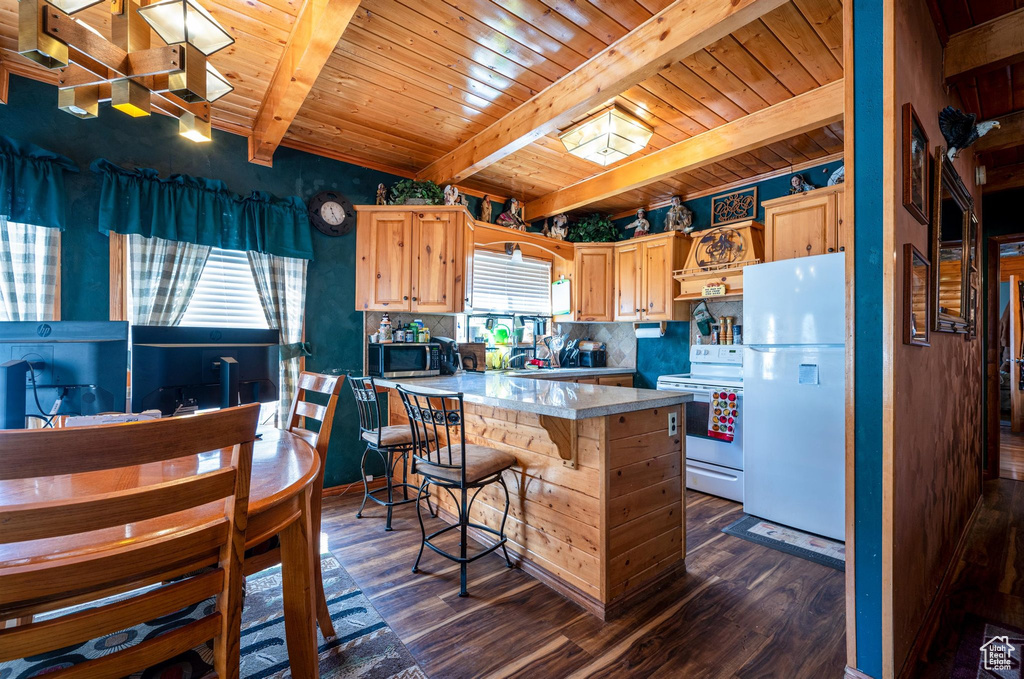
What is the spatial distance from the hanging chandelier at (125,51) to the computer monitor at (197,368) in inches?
31.5

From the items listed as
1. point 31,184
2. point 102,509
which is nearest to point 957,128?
point 102,509

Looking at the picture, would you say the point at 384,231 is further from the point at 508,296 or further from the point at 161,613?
the point at 161,613

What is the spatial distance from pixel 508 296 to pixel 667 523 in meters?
2.89

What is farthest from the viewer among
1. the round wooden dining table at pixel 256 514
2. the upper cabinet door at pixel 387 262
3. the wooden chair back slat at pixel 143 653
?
the upper cabinet door at pixel 387 262

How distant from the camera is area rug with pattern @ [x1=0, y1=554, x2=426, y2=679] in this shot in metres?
1.58

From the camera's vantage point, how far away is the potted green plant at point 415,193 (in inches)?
147

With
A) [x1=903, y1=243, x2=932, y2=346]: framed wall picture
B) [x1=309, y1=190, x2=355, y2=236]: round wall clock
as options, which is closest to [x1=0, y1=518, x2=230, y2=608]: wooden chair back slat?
[x1=903, y1=243, x2=932, y2=346]: framed wall picture

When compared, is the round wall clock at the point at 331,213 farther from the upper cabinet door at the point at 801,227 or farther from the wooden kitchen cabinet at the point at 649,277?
the upper cabinet door at the point at 801,227

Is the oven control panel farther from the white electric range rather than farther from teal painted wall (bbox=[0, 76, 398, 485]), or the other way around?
teal painted wall (bbox=[0, 76, 398, 485])

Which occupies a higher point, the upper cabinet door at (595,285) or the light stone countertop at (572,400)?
the upper cabinet door at (595,285)

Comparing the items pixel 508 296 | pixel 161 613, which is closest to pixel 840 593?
pixel 161 613

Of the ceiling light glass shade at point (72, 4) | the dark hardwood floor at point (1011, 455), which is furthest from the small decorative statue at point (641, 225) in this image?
the ceiling light glass shade at point (72, 4)

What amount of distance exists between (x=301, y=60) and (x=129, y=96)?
2.81 ft

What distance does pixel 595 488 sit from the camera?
2.00 m
